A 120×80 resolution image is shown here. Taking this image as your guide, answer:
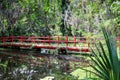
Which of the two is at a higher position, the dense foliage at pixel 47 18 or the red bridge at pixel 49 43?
the dense foliage at pixel 47 18

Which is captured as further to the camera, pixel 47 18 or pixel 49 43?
pixel 47 18

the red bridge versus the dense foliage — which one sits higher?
the dense foliage

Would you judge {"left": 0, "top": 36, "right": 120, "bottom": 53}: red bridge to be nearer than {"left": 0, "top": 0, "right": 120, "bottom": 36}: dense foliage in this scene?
Yes

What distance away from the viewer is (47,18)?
102 feet

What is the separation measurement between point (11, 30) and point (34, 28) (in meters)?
4.09

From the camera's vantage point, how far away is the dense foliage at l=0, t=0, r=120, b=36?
23844 millimetres

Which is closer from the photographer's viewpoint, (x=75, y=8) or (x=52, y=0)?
(x=52, y=0)

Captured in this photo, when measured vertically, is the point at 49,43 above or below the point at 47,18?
below

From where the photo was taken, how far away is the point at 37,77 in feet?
33.4

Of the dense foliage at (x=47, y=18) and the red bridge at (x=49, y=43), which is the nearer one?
the red bridge at (x=49, y=43)

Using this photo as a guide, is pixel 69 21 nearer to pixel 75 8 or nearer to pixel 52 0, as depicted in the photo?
pixel 75 8

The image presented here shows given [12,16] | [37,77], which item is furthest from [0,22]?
[37,77]

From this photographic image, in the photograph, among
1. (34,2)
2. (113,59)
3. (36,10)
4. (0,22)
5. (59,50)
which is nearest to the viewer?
(113,59)

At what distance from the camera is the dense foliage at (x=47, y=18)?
23.8m
